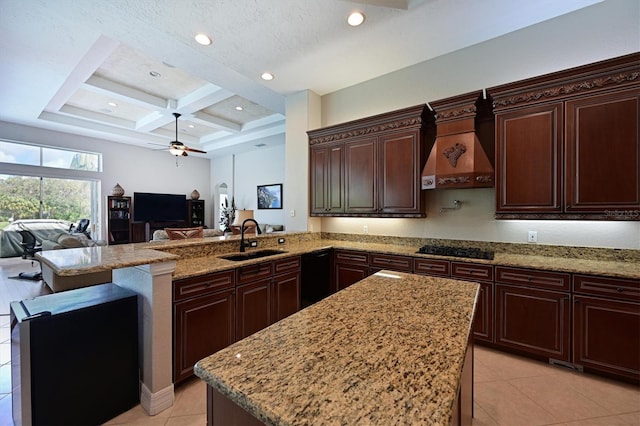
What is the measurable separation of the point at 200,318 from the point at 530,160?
3316mm

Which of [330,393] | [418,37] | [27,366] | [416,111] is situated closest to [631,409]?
[330,393]

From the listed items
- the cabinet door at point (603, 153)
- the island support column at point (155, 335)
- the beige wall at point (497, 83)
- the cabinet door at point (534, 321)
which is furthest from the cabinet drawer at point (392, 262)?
the island support column at point (155, 335)

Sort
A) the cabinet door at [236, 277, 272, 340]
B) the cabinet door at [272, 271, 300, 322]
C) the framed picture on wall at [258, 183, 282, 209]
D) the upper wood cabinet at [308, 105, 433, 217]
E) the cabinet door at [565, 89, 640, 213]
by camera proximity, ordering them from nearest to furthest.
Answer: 1. the cabinet door at [565, 89, 640, 213]
2. the cabinet door at [236, 277, 272, 340]
3. the cabinet door at [272, 271, 300, 322]
4. the upper wood cabinet at [308, 105, 433, 217]
5. the framed picture on wall at [258, 183, 282, 209]

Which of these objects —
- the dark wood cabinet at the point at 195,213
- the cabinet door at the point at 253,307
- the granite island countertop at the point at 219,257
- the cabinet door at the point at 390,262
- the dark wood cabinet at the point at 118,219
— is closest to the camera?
the granite island countertop at the point at 219,257

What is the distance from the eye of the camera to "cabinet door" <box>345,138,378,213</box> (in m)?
3.68

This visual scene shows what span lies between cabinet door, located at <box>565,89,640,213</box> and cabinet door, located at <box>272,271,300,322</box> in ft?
8.99

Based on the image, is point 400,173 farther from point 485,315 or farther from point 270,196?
point 270,196

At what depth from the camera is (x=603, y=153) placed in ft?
7.72

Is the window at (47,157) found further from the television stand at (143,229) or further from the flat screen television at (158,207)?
the television stand at (143,229)

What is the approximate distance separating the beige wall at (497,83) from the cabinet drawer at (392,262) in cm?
69

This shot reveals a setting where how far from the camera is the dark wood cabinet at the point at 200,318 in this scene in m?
2.03

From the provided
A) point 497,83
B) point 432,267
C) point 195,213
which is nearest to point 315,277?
point 432,267

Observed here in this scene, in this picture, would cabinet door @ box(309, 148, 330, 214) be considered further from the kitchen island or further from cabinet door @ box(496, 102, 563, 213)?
the kitchen island

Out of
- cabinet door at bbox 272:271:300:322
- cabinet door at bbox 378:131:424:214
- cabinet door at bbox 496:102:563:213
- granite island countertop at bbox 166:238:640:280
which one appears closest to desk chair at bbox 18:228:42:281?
granite island countertop at bbox 166:238:640:280
